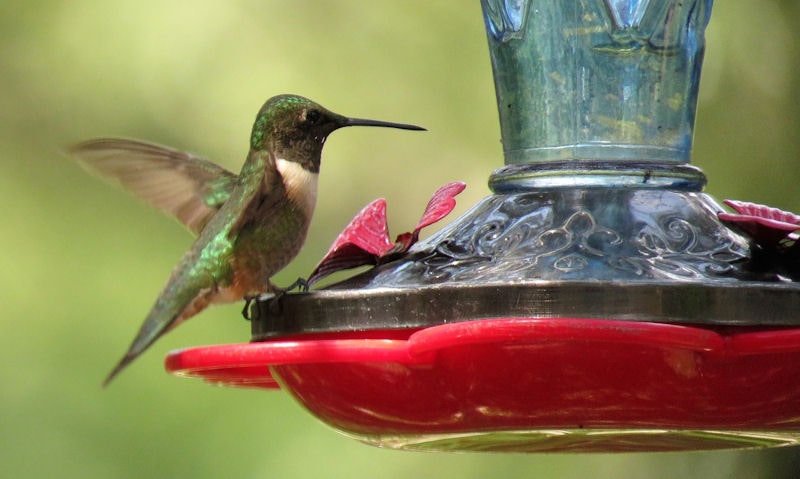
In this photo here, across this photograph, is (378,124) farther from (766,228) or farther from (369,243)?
(766,228)

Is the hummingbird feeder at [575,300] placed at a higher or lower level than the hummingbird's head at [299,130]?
lower

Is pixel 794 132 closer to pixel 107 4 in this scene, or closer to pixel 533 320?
pixel 107 4

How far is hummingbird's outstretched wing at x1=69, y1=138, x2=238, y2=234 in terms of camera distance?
389cm

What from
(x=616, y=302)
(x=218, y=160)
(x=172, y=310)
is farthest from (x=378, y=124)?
(x=218, y=160)

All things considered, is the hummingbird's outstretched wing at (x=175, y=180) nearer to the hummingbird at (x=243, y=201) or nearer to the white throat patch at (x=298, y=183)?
the hummingbird at (x=243, y=201)

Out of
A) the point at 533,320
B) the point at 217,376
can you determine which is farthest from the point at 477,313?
the point at 217,376

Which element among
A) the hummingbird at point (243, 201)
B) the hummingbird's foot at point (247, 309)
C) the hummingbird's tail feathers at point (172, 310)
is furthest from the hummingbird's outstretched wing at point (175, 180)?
the hummingbird's foot at point (247, 309)

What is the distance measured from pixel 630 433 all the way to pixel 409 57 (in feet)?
13.3

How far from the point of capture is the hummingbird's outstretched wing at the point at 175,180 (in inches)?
153

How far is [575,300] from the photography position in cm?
212

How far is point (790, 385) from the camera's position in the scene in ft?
7.11

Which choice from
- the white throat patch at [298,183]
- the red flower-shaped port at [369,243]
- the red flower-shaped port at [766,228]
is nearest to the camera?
the red flower-shaped port at [766,228]

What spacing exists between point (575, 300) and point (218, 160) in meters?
3.87

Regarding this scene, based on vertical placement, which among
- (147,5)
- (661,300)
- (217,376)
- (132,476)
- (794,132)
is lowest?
(132,476)
